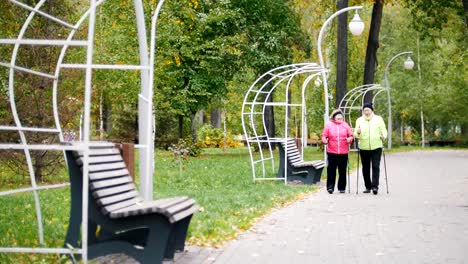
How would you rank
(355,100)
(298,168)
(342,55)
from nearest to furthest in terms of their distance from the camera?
1. (298,168)
2. (342,55)
3. (355,100)

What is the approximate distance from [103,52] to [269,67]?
9.18 metres

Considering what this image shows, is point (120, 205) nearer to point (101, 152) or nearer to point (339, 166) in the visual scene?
point (101, 152)

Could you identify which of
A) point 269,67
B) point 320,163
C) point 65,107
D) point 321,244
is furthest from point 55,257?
point 269,67

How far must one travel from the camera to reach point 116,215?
7.54m

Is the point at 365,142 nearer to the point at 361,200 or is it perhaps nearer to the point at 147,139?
the point at 361,200

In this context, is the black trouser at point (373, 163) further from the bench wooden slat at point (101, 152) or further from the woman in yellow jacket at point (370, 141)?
the bench wooden slat at point (101, 152)

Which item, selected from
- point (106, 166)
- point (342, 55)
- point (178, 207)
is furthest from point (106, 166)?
point (342, 55)

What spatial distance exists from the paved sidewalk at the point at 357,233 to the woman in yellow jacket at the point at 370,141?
1.37 feet

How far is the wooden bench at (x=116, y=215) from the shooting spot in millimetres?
7598

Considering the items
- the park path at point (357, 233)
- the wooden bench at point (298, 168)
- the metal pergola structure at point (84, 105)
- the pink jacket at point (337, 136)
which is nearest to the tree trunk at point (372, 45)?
→ the wooden bench at point (298, 168)

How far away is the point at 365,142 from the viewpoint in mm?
18141

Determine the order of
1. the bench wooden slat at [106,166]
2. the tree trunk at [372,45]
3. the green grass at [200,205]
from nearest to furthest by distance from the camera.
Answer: the bench wooden slat at [106,166], the green grass at [200,205], the tree trunk at [372,45]

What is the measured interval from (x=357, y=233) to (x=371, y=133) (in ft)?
23.3

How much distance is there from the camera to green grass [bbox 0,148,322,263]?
10.1 m
